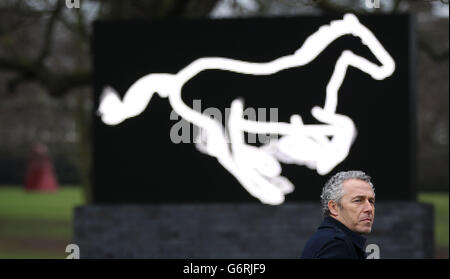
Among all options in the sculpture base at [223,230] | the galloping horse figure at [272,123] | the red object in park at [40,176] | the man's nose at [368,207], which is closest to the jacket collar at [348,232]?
the man's nose at [368,207]

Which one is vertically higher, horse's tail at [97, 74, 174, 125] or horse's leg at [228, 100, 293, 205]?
horse's tail at [97, 74, 174, 125]

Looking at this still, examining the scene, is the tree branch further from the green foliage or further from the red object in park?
Answer: the red object in park

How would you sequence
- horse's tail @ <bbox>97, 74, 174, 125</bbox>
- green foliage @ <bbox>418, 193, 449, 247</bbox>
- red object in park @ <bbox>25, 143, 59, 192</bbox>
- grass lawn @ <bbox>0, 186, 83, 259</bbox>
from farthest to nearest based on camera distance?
red object in park @ <bbox>25, 143, 59, 192</bbox> → green foliage @ <bbox>418, 193, 449, 247</bbox> → grass lawn @ <bbox>0, 186, 83, 259</bbox> → horse's tail @ <bbox>97, 74, 174, 125</bbox>

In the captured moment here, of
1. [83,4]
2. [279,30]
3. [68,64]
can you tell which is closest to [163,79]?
[279,30]

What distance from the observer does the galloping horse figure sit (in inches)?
331

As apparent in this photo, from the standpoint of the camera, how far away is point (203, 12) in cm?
1255

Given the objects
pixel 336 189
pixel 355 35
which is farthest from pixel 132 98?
pixel 336 189

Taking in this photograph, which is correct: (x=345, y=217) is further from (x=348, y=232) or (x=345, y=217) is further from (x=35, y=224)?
(x=35, y=224)

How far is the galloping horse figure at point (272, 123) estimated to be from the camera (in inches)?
331

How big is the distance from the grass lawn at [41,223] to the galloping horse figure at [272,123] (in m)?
4.75

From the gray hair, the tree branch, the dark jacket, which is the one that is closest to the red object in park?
the tree branch

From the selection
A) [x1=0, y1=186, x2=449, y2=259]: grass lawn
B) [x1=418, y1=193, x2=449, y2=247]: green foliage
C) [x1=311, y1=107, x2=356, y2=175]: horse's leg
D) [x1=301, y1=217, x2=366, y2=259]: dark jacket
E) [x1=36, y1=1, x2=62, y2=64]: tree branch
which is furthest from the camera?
[x1=418, y1=193, x2=449, y2=247]: green foliage
